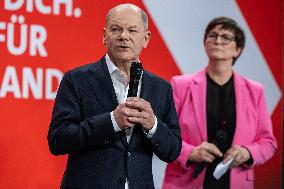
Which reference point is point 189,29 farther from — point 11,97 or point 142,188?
point 142,188

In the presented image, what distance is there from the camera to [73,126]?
2271 millimetres

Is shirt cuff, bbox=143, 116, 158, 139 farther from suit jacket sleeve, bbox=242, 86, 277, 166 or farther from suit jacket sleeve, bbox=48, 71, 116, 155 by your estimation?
suit jacket sleeve, bbox=242, 86, 277, 166

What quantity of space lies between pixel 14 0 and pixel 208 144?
1509mm

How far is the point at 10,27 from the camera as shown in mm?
3531

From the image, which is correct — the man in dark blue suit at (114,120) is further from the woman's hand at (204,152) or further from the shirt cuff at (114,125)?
the woman's hand at (204,152)

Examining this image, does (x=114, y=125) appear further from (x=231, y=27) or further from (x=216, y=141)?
(x=231, y=27)

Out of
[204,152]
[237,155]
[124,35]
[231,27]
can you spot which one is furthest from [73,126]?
[231,27]

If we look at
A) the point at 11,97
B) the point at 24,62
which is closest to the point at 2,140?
the point at 11,97

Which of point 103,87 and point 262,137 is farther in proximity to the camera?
point 262,137

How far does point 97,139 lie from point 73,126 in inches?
4.2

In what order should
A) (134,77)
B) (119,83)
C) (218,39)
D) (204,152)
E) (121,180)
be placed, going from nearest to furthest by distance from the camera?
(134,77)
(121,180)
(119,83)
(204,152)
(218,39)

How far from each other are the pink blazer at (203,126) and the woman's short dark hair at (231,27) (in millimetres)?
222

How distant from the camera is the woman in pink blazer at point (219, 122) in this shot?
3.75 metres

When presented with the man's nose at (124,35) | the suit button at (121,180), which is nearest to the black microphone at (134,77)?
the man's nose at (124,35)
